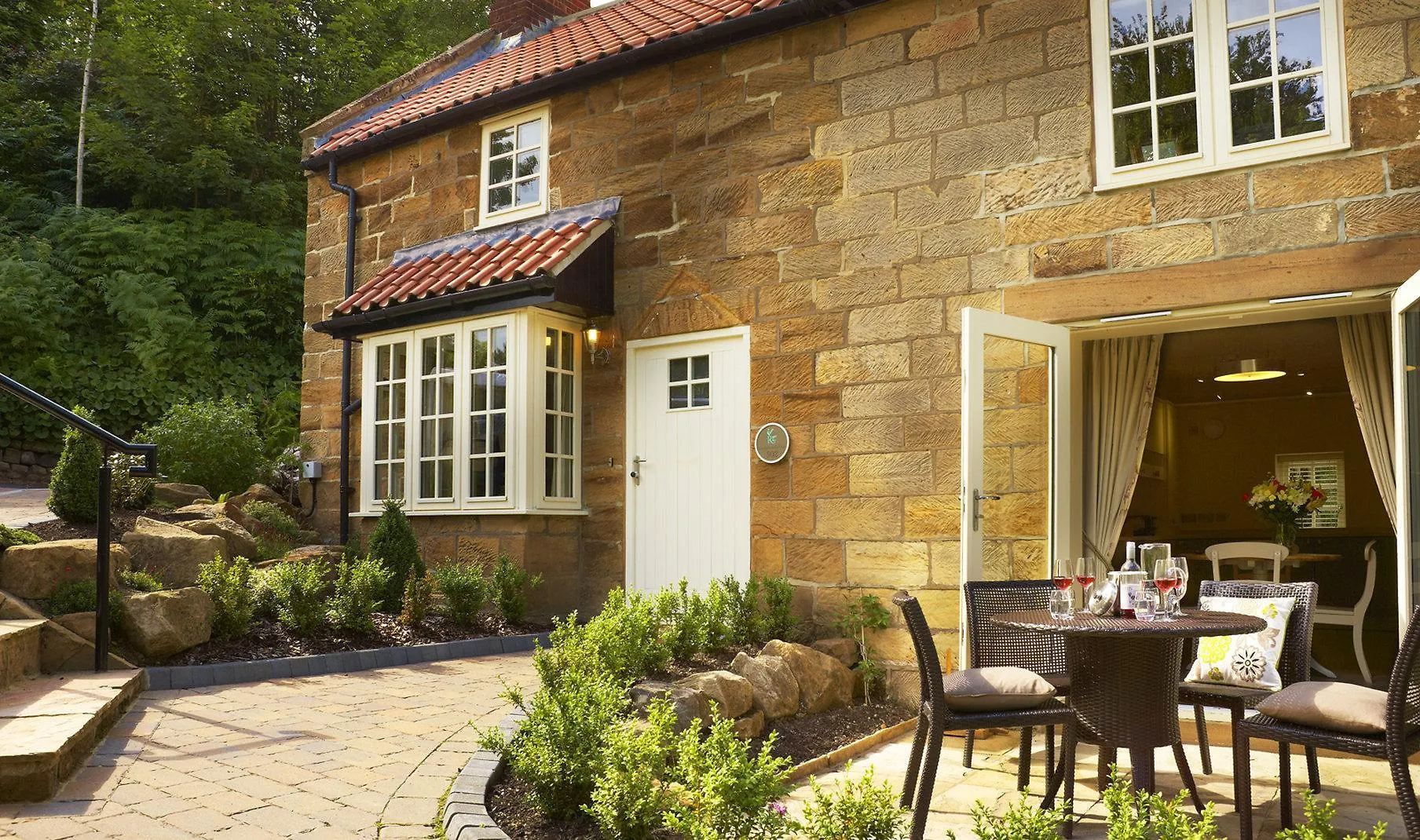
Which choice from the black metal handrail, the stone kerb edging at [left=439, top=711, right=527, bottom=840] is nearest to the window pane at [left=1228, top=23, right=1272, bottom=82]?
the stone kerb edging at [left=439, top=711, right=527, bottom=840]

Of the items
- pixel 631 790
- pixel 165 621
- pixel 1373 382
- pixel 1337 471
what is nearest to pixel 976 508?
pixel 1373 382

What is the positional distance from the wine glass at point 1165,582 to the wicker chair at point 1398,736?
0.58 m

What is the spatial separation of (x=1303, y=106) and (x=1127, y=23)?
1125 mm

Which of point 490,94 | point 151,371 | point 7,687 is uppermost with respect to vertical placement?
point 490,94

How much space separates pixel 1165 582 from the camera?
13.4 ft

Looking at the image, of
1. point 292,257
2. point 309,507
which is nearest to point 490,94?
point 309,507

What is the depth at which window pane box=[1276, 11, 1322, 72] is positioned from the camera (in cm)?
561

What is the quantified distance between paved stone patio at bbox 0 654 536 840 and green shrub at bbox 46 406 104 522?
2770 millimetres

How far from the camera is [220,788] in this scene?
3.83m

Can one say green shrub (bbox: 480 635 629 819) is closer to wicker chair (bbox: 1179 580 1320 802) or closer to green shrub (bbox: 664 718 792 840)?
green shrub (bbox: 664 718 792 840)

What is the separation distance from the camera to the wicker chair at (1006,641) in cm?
477

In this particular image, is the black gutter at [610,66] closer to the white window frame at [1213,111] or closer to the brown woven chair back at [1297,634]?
the white window frame at [1213,111]

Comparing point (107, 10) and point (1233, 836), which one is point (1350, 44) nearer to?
point (1233, 836)

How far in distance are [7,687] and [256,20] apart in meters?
16.6
